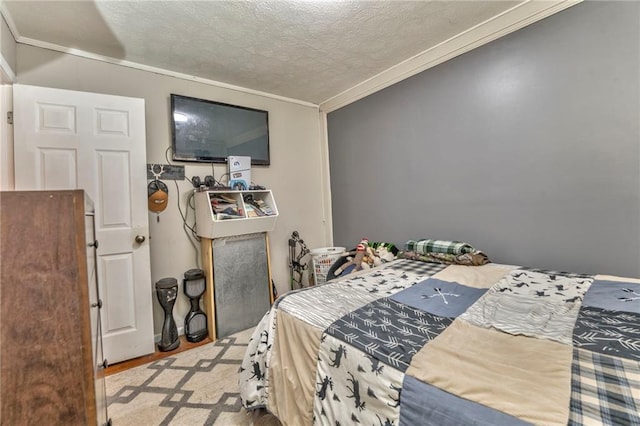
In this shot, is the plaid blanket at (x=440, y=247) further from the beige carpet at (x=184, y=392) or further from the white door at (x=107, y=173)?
the white door at (x=107, y=173)

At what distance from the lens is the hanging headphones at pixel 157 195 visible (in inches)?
95.2

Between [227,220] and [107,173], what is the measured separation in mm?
999

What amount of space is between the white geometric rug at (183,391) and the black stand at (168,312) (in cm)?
16

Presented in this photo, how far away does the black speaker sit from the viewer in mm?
2496

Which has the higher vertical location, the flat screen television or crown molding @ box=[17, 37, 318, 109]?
crown molding @ box=[17, 37, 318, 109]

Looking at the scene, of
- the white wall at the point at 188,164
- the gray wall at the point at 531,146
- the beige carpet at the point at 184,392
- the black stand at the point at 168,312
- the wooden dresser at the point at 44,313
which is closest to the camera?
the wooden dresser at the point at 44,313

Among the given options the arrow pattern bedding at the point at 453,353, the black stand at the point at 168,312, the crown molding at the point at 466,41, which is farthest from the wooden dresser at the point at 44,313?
the crown molding at the point at 466,41

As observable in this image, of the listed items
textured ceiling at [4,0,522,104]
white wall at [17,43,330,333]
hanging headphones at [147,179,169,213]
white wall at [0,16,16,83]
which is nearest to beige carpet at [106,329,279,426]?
white wall at [17,43,330,333]

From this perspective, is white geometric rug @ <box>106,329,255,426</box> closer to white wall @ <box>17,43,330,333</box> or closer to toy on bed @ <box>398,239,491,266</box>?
white wall @ <box>17,43,330,333</box>

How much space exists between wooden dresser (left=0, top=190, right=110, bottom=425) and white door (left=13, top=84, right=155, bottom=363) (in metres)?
1.62

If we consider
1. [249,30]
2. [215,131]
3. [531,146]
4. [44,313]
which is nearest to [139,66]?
[215,131]

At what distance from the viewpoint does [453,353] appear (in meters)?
0.94

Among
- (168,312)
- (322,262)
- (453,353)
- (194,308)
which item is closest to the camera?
(453,353)

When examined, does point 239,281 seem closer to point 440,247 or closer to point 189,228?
point 189,228
